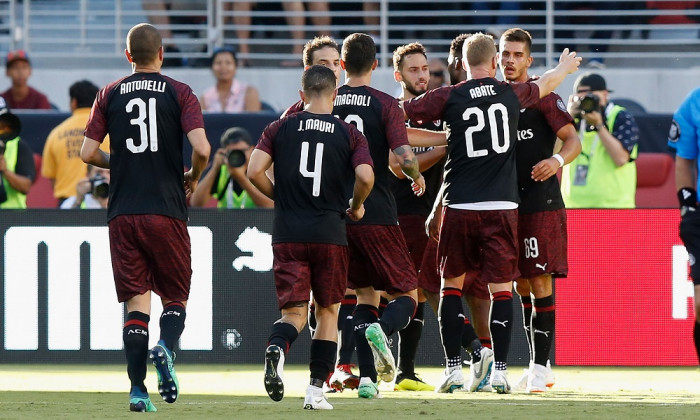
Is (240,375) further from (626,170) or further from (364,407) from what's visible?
(626,170)

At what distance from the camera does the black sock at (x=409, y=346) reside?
9016mm

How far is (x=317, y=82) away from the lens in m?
7.38

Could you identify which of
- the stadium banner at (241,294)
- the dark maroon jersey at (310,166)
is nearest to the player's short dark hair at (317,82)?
the dark maroon jersey at (310,166)

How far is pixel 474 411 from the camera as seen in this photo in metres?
7.02

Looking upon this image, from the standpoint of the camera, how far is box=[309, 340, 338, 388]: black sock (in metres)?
7.26

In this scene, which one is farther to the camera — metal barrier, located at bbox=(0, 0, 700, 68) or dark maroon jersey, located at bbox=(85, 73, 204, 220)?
metal barrier, located at bbox=(0, 0, 700, 68)

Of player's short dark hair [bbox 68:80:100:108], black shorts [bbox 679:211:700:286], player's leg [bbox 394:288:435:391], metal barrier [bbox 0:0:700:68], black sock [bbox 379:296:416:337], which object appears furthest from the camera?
metal barrier [bbox 0:0:700:68]

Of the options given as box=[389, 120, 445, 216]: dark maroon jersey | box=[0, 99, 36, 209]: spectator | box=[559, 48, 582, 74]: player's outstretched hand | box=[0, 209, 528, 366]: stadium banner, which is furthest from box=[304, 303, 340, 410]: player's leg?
box=[0, 99, 36, 209]: spectator

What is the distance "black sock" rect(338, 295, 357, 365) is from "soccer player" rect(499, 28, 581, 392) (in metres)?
1.17

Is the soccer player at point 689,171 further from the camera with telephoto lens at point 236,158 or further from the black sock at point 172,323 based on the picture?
the camera with telephoto lens at point 236,158

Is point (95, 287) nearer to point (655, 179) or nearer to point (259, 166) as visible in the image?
point (259, 166)

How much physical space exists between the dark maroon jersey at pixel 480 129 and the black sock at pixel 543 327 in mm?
1026

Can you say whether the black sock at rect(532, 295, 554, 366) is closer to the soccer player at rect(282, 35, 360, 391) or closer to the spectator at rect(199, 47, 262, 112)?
the soccer player at rect(282, 35, 360, 391)

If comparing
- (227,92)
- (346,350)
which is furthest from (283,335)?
(227,92)
